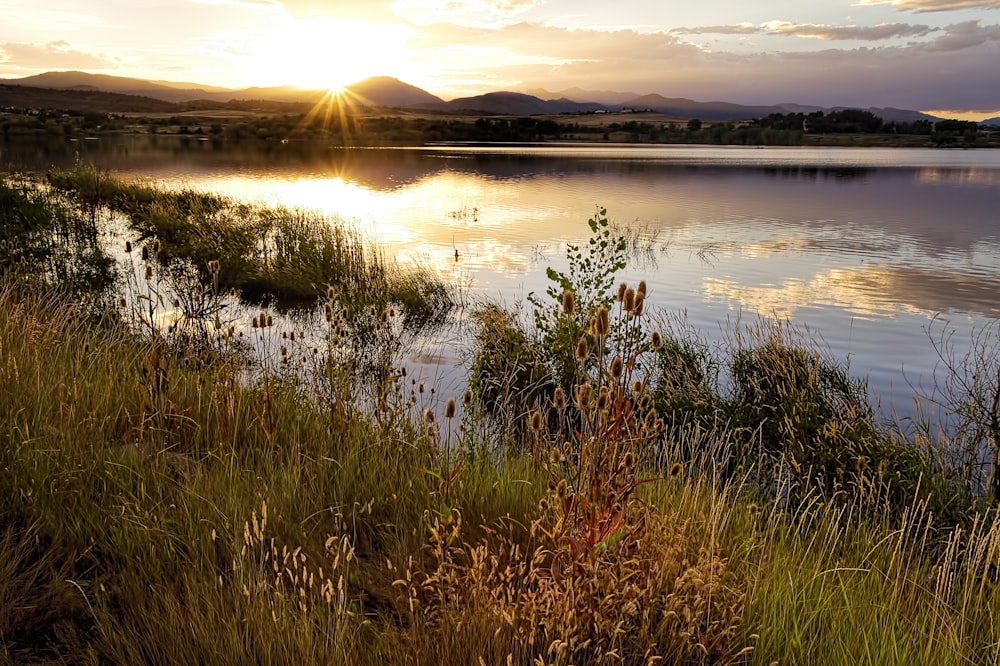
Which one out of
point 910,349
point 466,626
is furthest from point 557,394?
point 910,349

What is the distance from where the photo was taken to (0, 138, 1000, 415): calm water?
593 inches

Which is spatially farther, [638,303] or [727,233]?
[727,233]

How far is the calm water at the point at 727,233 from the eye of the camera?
15.1 m

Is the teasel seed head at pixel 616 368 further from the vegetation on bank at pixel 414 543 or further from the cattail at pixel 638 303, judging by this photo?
the cattail at pixel 638 303

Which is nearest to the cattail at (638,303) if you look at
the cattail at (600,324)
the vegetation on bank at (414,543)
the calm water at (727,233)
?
the vegetation on bank at (414,543)

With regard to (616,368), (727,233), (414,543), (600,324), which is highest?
(600,324)

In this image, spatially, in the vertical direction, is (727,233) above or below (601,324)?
below

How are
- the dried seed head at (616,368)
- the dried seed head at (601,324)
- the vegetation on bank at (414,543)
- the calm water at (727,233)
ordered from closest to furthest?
the dried seed head at (601,324) < the dried seed head at (616,368) < the vegetation on bank at (414,543) < the calm water at (727,233)

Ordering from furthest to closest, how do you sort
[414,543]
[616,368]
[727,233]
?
[727,233], [414,543], [616,368]

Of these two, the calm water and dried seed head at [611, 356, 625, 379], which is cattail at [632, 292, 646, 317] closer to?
dried seed head at [611, 356, 625, 379]

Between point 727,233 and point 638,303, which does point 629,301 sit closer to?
point 638,303

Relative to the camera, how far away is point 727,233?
28625 millimetres

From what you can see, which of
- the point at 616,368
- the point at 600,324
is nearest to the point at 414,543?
the point at 616,368

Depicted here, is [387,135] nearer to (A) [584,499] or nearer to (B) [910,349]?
(B) [910,349]
